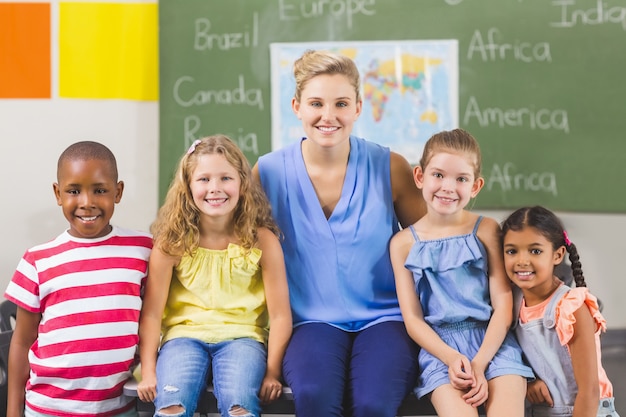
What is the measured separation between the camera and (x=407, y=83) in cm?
306

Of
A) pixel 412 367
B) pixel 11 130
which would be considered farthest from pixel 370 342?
pixel 11 130

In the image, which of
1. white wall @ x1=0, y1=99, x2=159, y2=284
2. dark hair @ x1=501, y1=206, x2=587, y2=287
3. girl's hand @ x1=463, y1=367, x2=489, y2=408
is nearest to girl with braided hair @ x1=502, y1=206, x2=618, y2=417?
dark hair @ x1=501, y1=206, x2=587, y2=287

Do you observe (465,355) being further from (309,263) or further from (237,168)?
(237,168)

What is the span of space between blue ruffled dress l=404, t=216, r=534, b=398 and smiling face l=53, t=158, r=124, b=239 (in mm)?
772

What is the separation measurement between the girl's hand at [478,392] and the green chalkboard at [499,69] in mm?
1559

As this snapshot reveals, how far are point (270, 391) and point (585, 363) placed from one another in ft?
2.34

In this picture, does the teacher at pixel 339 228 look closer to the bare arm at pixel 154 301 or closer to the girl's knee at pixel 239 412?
the girl's knee at pixel 239 412

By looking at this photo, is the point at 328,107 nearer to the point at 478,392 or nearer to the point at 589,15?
the point at 478,392

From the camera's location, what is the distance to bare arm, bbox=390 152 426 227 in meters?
1.97

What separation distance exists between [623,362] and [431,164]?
3.15 feet

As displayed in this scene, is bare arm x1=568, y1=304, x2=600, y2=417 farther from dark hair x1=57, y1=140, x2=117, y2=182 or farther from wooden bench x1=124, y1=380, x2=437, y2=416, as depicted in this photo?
dark hair x1=57, y1=140, x2=117, y2=182

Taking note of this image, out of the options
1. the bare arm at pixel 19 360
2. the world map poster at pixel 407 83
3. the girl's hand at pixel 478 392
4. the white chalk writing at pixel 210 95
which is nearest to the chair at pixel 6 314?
the bare arm at pixel 19 360

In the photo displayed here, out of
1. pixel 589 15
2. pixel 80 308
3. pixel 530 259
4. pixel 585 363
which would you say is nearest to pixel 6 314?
pixel 80 308

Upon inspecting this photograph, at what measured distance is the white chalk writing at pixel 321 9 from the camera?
3059 mm
